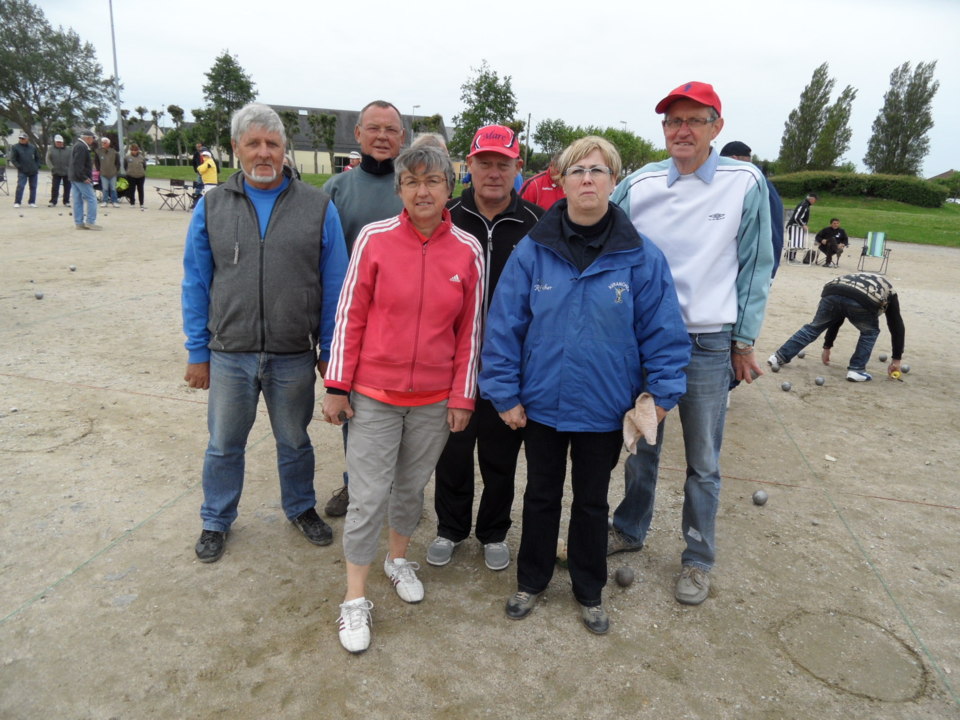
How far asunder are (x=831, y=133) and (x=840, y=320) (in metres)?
56.0

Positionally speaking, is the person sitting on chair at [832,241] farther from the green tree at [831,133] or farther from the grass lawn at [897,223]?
the green tree at [831,133]

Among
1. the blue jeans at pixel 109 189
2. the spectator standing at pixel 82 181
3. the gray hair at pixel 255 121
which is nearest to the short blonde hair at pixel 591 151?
the gray hair at pixel 255 121

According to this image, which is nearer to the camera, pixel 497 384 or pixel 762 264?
pixel 497 384

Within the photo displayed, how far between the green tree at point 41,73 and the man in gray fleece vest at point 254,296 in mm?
66396

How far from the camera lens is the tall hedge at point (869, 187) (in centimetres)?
4062

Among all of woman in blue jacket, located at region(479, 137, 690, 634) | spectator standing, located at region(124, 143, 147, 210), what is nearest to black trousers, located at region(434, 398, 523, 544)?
woman in blue jacket, located at region(479, 137, 690, 634)

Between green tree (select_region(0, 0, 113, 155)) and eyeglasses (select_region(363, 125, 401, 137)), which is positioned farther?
green tree (select_region(0, 0, 113, 155))

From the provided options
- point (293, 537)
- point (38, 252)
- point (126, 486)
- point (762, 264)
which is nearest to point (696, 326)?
point (762, 264)

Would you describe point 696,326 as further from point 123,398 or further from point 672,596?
point 123,398

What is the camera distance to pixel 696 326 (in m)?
2.97

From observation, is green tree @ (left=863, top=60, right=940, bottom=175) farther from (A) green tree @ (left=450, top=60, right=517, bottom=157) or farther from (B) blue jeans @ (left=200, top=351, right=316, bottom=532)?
(B) blue jeans @ (left=200, top=351, right=316, bottom=532)

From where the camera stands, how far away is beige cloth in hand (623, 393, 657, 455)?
2.60 meters

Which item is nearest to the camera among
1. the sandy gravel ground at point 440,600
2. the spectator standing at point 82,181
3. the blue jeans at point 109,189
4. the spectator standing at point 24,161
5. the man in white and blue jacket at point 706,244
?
the sandy gravel ground at point 440,600

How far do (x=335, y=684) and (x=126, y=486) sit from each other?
2158 mm
